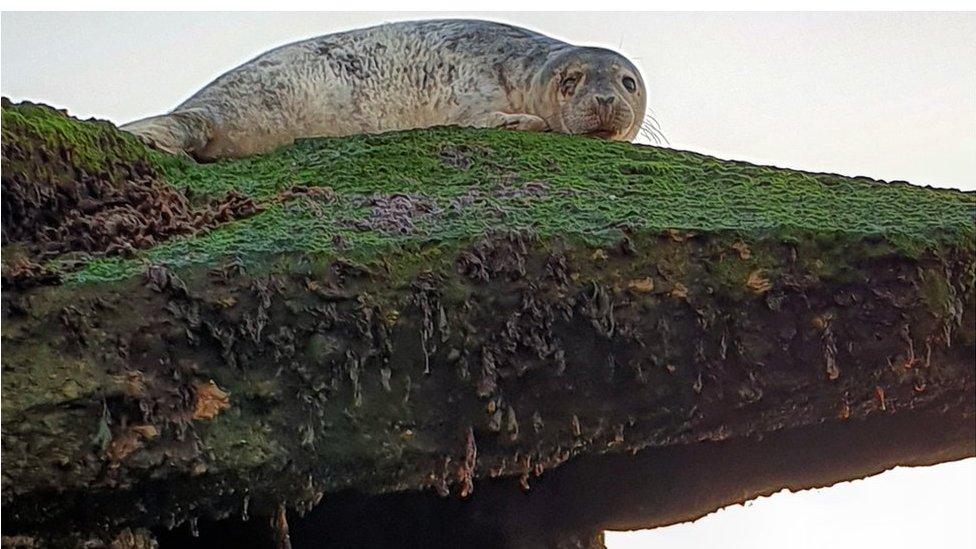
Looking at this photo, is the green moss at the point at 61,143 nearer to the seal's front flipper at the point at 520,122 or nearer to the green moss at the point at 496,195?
the green moss at the point at 496,195

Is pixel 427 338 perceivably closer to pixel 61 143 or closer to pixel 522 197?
pixel 522 197

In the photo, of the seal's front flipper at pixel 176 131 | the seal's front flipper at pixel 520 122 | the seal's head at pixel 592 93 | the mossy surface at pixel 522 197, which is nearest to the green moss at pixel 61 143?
the mossy surface at pixel 522 197

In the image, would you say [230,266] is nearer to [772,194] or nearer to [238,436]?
[238,436]

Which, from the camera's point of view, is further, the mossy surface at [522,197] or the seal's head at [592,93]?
the seal's head at [592,93]

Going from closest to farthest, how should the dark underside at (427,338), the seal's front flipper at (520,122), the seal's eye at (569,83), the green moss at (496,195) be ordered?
the dark underside at (427,338) < the green moss at (496,195) < the seal's front flipper at (520,122) < the seal's eye at (569,83)

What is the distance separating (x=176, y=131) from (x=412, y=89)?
103cm

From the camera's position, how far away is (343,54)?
448 cm

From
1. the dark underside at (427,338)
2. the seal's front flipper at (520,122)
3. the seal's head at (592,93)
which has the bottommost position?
the dark underside at (427,338)

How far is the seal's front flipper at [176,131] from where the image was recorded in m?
3.66

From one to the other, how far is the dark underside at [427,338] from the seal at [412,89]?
3.96ft

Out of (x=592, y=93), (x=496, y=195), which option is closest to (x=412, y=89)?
(x=592, y=93)

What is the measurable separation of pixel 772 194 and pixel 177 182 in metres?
1.58

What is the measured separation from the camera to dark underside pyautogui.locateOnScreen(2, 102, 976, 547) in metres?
2.07

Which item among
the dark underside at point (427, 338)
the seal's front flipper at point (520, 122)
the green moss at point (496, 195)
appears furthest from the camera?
the seal's front flipper at point (520, 122)
